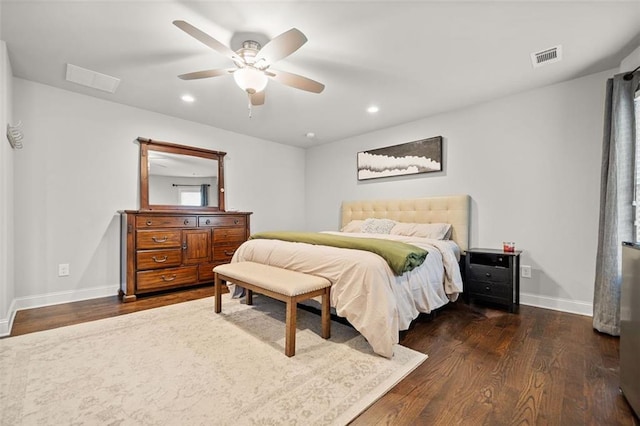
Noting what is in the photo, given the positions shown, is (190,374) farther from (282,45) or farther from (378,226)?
(378,226)

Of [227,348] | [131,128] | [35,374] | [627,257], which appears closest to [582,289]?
[627,257]

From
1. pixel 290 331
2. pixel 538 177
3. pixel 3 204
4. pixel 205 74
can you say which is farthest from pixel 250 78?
pixel 538 177

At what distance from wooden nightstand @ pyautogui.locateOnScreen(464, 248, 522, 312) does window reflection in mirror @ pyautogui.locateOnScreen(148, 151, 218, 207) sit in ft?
12.4

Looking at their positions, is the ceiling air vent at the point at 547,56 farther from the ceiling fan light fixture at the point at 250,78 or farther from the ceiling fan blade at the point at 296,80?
the ceiling fan light fixture at the point at 250,78

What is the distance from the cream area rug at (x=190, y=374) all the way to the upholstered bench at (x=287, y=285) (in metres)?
0.16

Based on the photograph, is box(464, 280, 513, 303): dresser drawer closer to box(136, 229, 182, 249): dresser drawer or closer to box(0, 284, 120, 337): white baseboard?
box(136, 229, 182, 249): dresser drawer

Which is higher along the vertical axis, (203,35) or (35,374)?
(203,35)

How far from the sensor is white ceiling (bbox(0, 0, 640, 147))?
1.99m

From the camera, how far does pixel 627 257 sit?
1552mm

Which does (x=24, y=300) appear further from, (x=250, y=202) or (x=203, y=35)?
(x=203, y=35)

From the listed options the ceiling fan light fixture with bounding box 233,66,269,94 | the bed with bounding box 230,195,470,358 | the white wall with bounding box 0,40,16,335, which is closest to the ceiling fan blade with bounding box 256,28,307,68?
the ceiling fan light fixture with bounding box 233,66,269,94

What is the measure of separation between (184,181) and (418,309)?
3.67 meters

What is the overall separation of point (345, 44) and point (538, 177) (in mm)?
2592

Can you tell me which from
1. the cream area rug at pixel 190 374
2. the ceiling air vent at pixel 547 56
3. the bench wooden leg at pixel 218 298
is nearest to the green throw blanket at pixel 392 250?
the cream area rug at pixel 190 374
